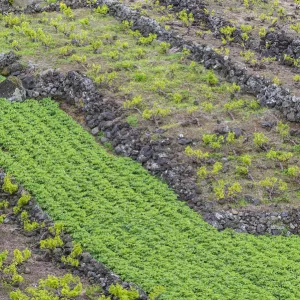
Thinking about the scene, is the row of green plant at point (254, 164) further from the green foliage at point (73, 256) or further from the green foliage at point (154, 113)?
the green foliage at point (73, 256)

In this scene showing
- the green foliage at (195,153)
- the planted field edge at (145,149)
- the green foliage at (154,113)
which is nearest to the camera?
the planted field edge at (145,149)

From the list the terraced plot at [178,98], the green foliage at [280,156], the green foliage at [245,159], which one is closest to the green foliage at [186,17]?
the terraced plot at [178,98]

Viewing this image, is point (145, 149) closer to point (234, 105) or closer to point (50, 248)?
point (234, 105)

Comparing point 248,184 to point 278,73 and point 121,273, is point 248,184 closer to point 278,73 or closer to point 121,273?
point 121,273

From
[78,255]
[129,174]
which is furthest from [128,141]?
[78,255]

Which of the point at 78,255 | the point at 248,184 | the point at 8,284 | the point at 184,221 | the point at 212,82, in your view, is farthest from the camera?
the point at 212,82

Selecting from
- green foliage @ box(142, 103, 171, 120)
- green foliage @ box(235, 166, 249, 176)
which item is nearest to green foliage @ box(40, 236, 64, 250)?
green foliage @ box(235, 166, 249, 176)
